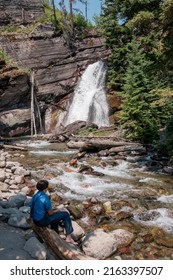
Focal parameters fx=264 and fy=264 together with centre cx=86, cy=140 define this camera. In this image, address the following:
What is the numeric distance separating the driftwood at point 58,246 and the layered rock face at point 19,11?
44.5 metres

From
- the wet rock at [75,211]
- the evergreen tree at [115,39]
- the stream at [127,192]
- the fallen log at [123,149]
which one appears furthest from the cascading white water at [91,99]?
the wet rock at [75,211]

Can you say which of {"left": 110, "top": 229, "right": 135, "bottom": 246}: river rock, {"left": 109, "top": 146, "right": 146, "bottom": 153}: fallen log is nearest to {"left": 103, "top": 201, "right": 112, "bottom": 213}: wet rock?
{"left": 110, "top": 229, "right": 135, "bottom": 246}: river rock

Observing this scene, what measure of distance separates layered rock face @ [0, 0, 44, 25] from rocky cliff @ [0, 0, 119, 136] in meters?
7.18

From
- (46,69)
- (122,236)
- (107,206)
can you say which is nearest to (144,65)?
(107,206)

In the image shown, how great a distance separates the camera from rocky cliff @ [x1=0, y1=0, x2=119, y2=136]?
3297 cm

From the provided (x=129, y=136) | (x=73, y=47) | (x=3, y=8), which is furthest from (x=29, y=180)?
(x=3, y=8)

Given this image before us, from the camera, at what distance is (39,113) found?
34906 mm

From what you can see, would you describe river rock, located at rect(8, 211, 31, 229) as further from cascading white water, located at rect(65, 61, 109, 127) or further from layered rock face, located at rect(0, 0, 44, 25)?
layered rock face, located at rect(0, 0, 44, 25)

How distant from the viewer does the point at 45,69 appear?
37094 mm

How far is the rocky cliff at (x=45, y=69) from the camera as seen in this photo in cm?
3297

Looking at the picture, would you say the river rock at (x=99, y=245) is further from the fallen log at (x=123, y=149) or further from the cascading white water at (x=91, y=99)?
the cascading white water at (x=91, y=99)
